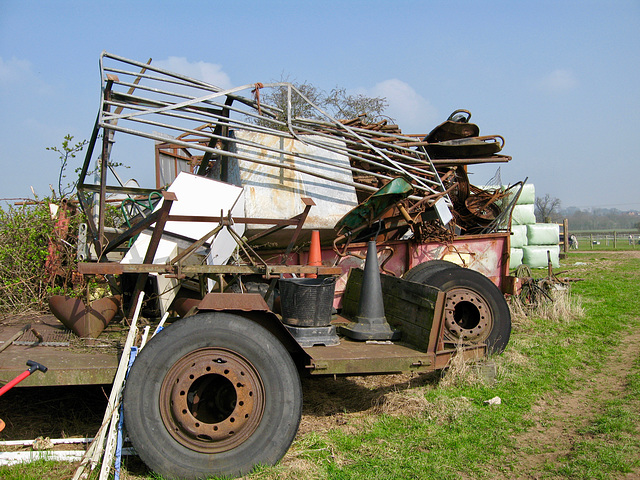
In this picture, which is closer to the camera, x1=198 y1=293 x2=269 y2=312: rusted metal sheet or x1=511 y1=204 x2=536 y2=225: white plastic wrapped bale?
x1=198 y1=293 x2=269 y2=312: rusted metal sheet

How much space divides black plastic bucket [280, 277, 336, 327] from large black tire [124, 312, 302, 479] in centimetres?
60

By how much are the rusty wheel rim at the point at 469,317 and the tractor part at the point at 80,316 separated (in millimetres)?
3188

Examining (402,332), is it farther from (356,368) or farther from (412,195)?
(412,195)

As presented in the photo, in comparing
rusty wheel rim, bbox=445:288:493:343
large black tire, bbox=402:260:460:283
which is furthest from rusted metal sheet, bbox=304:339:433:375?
large black tire, bbox=402:260:460:283

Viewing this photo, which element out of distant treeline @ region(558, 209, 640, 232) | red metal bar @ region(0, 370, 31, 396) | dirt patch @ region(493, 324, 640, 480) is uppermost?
distant treeline @ region(558, 209, 640, 232)

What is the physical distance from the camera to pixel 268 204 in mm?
5430

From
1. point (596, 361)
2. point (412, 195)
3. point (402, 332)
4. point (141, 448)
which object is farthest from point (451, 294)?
point (141, 448)

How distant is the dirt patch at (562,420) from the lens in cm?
349

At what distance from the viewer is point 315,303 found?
12.6ft

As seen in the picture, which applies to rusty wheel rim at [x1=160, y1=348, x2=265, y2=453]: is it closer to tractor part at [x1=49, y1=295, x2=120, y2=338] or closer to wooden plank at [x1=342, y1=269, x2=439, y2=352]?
tractor part at [x1=49, y1=295, x2=120, y2=338]

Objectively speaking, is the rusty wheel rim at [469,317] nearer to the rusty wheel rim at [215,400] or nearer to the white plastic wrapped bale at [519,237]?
the rusty wheel rim at [215,400]

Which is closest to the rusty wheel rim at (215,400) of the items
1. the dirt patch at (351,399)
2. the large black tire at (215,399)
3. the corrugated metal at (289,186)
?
the large black tire at (215,399)

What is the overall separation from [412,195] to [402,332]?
2.23 meters

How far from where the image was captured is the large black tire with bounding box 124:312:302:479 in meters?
2.98
